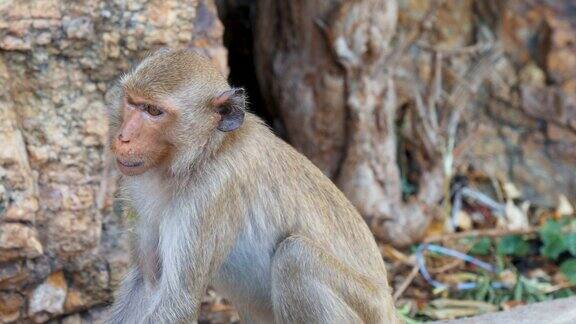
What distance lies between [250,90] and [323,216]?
14.1ft

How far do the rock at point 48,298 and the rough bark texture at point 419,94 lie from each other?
2975 millimetres

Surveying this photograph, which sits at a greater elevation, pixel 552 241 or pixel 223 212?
pixel 223 212

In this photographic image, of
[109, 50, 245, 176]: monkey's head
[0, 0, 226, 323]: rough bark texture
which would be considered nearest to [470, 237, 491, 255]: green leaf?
[0, 0, 226, 323]: rough bark texture

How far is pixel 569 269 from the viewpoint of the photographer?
870cm

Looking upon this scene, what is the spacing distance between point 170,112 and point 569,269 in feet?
15.2

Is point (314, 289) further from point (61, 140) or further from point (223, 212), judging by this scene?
point (61, 140)

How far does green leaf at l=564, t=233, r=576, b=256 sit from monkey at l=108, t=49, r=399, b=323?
349 centimetres

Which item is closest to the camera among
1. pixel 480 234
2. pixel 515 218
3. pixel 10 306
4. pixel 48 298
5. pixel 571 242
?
pixel 10 306

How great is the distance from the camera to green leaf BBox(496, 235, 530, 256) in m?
9.12

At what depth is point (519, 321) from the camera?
6738 millimetres

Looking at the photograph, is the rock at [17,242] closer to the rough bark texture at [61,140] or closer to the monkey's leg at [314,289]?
the rough bark texture at [61,140]

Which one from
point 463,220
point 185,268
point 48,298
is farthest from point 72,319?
point 463,220

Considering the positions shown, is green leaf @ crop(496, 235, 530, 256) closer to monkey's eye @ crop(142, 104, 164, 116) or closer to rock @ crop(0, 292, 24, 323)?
rock @ crop(0, 292, 24, 323)

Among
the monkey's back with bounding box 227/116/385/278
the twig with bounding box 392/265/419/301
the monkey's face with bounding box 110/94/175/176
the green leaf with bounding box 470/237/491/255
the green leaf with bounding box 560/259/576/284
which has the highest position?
the monkey's face with bounding box 110/94/175/176
